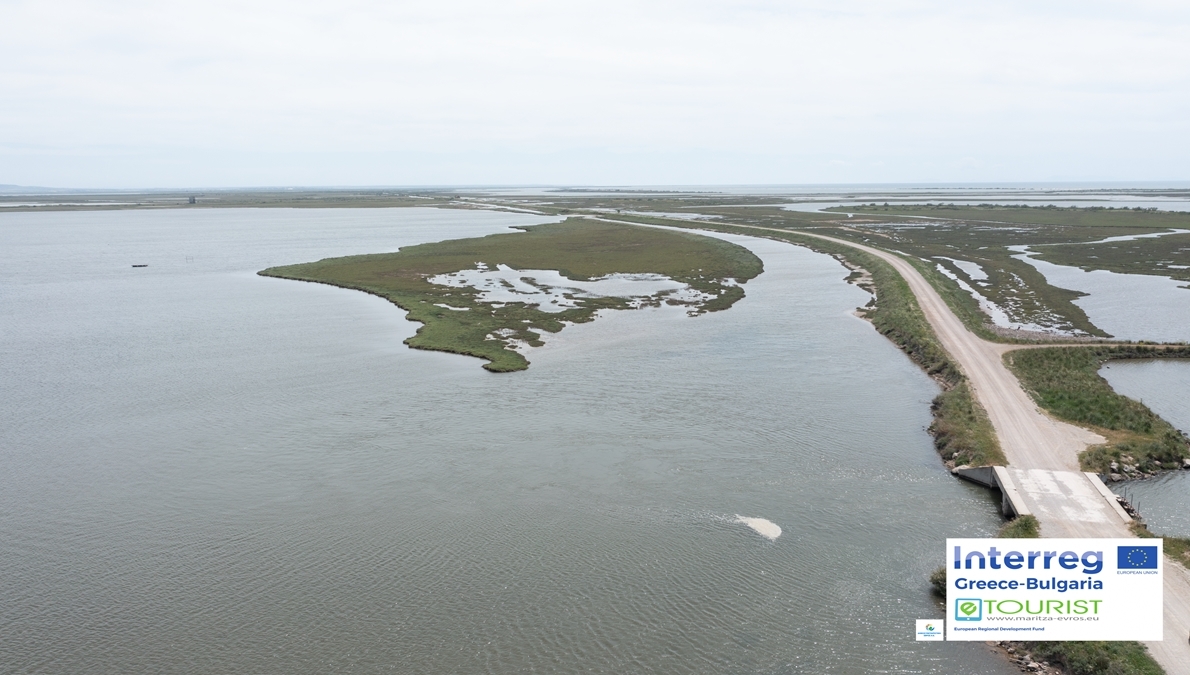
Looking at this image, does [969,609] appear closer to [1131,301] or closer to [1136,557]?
[1136,557]

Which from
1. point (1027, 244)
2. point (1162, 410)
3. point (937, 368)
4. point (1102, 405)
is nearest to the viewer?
point (1102, 405)

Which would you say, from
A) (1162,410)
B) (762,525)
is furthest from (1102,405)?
(762,525)

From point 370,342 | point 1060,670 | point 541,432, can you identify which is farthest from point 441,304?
point 1060,670

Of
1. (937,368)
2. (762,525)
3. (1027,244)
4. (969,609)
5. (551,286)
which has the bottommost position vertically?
(762,525)

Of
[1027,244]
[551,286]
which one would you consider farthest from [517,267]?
[1027,244]

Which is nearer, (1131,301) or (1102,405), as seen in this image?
(1102,405)

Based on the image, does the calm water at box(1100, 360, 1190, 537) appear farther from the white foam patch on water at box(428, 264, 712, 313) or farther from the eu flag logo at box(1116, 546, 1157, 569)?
the white foam patch on water at box(428, 264, 712, 313)

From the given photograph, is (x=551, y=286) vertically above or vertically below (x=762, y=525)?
above

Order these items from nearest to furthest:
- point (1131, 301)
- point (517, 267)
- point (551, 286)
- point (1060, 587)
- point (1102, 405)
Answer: point (1060, 587) → point (1102, 405) → point (1131, 301) → point (551, 286) → point (517, 267)
